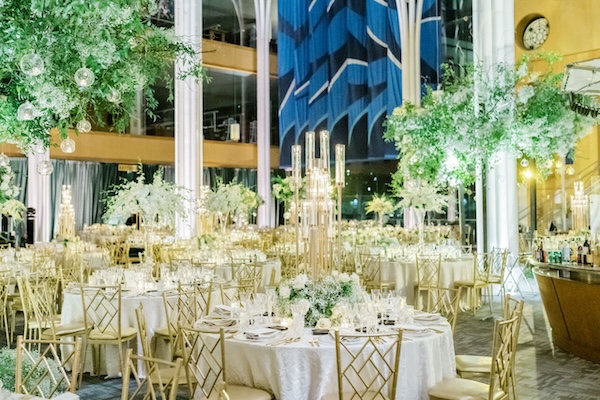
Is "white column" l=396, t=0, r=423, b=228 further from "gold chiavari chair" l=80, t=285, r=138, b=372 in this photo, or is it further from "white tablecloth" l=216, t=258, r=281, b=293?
"gold chiavari chair" l=80, t=285, r=138, b=372

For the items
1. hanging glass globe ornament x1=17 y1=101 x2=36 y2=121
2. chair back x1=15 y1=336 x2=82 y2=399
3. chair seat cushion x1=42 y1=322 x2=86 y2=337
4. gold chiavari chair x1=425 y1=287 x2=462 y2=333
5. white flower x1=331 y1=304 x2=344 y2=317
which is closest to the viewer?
chair back x1=15 y1=336 x2=82 y2=399

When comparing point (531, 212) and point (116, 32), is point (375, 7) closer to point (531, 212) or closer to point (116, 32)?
point (531, 212)

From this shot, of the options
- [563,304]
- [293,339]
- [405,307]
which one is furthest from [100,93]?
[563,304]

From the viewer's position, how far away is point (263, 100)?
23.6 meters

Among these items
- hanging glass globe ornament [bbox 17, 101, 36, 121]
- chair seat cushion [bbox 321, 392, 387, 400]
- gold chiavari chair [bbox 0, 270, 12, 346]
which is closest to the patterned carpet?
chair seat cushion [bbox 321, 392, 387, 400]

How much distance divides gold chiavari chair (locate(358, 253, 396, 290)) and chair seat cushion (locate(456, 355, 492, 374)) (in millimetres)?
4685

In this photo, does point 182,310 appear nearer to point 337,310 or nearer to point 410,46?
point 337,310

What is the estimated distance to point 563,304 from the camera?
7.07m

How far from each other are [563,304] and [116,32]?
207 inches

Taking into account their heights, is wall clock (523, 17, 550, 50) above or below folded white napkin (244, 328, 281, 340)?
above

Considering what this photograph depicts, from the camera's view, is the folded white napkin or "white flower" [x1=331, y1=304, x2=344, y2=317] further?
"white flower" [x1=331, y1=304, x2=344, y2=317]

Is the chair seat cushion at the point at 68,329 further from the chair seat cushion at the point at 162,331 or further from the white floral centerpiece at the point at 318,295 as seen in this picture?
the white floral centerpiece at the point at 318,295

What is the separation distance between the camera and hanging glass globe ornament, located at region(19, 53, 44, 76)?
3463 mm

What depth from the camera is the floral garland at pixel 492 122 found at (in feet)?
35.1
